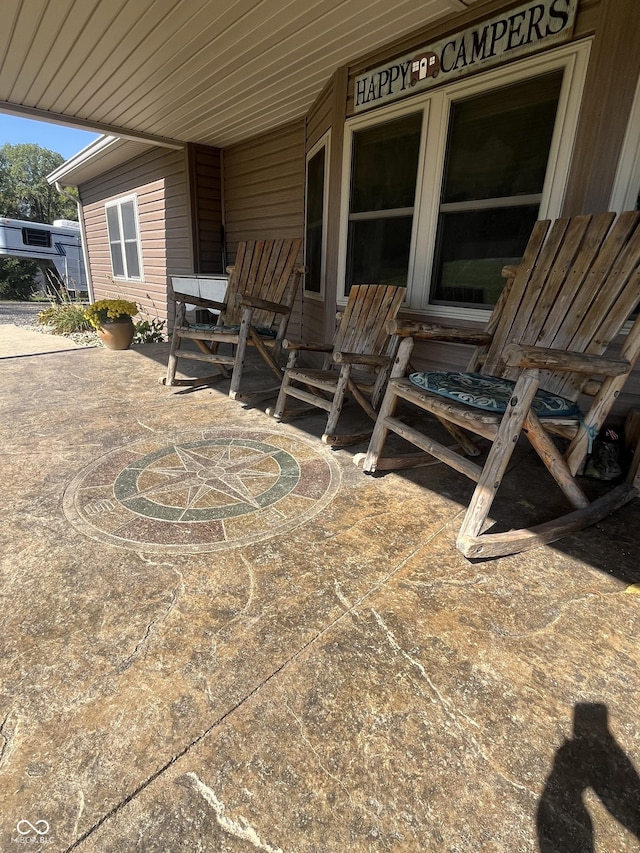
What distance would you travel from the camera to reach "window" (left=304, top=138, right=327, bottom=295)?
3660 mm

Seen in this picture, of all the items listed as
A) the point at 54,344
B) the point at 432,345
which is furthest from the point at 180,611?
the point at 54,344

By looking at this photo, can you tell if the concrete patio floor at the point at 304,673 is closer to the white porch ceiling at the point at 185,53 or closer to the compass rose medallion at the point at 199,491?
the compass rose medallion at the point at 199,491

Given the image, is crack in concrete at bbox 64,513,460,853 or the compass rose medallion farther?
the compass rose medallion

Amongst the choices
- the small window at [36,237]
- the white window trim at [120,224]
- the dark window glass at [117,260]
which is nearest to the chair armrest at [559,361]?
the white window trim at [120,224]

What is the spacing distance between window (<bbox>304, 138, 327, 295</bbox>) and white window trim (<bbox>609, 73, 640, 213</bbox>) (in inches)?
84.3

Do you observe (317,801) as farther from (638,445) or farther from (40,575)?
(638,445)

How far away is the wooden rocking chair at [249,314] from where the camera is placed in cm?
304

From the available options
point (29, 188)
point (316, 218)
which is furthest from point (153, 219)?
point (29, 188)

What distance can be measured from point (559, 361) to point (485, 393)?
350 millimetres

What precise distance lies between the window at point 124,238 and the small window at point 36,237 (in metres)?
9.36

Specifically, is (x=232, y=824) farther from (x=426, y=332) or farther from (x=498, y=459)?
(x=426, y=332)

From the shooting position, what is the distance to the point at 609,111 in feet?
6.52

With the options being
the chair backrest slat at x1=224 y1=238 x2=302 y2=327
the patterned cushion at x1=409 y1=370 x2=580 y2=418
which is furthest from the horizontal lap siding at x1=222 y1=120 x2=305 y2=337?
the patterned cushion at x1=409 y1=370 x2=580 y2=418

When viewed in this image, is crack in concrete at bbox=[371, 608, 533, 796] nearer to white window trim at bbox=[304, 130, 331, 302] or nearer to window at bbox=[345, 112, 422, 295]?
window at bbox=[345, 112, 422, 295]
